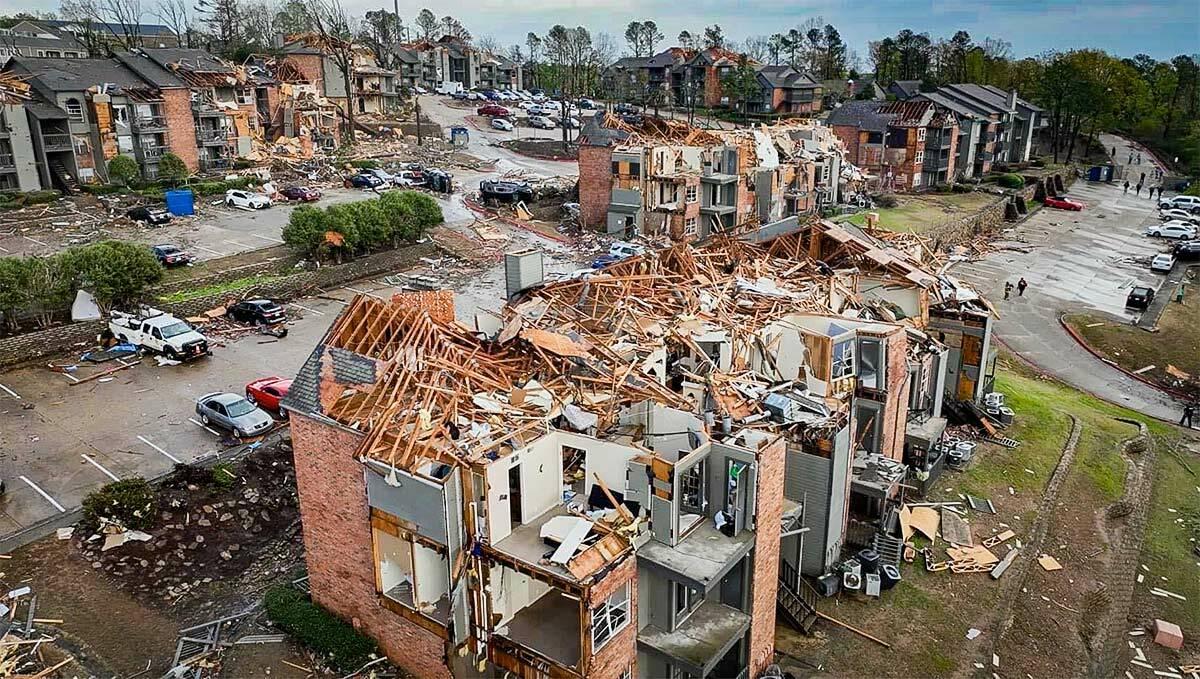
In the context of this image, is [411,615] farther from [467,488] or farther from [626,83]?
[626,83]

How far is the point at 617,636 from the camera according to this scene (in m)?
15.7

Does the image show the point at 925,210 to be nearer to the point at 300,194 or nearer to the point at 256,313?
the point at 300,194

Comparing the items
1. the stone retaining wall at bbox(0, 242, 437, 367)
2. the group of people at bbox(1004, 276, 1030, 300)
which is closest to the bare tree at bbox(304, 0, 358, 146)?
the stone retaining wall at bbox(0, 242, 437, 367)

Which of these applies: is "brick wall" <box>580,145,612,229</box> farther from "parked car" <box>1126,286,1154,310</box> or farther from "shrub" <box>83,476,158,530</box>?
"shrub" <box>83,476,158,530</box>

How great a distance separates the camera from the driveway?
41.5 m

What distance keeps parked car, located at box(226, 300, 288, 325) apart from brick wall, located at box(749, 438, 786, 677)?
2908cm

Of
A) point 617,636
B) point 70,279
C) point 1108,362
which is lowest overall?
point 1108,362

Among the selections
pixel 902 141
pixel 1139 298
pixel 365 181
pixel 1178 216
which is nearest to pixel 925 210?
pixel 902 141

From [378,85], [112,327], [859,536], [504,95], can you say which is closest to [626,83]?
[504,95]

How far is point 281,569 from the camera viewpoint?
22.1m

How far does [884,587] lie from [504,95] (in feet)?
354

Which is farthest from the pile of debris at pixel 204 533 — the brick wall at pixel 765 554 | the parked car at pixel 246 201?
the parked car at pixel 246 201

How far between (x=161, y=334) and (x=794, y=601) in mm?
27748

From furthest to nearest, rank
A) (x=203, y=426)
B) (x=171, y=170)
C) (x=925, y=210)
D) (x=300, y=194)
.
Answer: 1. (x=925, y=210)
2. (x=171, y=170)
3. (x=300, y=194)
4. (x=203, y=426)
